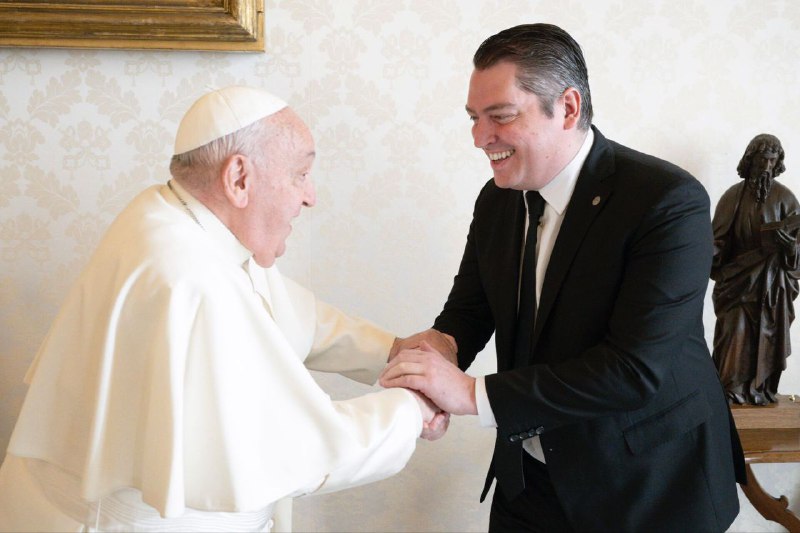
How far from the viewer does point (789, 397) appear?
3.51 m

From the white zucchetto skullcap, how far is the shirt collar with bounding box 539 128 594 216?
33.5 inches

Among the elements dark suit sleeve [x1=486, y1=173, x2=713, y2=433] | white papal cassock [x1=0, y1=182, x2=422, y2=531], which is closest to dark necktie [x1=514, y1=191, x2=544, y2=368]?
dark suit sleeve [x1=486, y1=173, x2=713, y2=433]

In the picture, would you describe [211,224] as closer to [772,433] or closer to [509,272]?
[509,272]

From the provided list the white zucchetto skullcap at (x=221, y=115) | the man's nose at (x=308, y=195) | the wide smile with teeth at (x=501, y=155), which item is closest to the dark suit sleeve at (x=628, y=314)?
the wide smile with teeth at (x=501, y=155)

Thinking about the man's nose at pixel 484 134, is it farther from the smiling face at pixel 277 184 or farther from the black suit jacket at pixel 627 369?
the smiling face at pixel 277 184

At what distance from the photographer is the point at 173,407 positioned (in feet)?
6.35

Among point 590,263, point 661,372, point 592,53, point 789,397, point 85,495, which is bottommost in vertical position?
point 789,397

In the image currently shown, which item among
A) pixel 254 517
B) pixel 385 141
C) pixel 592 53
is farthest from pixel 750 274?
pixel 254 517

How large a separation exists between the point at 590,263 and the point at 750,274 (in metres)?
1.16

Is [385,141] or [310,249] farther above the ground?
[385,141]

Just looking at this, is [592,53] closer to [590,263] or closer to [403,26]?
[403,26]

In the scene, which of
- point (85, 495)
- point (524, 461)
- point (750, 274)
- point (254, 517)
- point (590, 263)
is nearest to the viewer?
point (85, 495)

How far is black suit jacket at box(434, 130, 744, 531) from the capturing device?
92.4 inches

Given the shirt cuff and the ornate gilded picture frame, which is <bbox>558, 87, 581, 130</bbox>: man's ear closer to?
the shirt cuff
